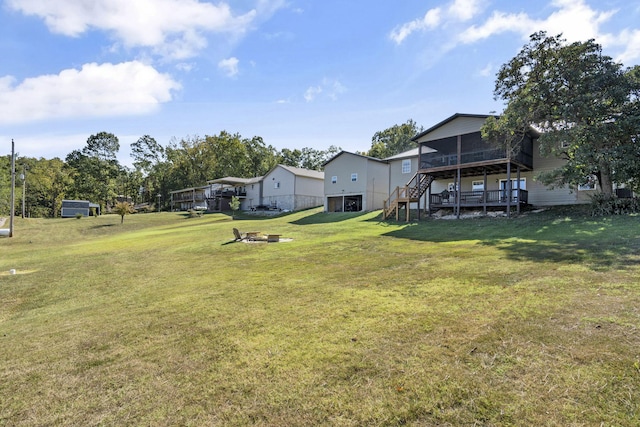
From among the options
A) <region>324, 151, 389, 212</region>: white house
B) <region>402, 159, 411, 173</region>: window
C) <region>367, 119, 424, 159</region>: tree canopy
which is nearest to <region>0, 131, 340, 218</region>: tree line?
<region>367, 119, 424, 159</region>: tree canopy

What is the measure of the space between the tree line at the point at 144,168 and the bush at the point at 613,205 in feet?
149

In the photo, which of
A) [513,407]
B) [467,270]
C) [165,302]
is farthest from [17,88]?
[513,407]

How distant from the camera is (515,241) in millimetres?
11961

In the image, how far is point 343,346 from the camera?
411 cm

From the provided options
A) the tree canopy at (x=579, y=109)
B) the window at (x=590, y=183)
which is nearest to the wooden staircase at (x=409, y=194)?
the tree canopy at (x=579, y=109)

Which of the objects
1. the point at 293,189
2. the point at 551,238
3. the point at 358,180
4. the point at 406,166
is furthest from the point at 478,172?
the point at 293,189

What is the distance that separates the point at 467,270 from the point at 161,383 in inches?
253

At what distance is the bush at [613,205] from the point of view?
1597 centimetres

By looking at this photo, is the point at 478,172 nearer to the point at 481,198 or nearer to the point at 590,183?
the point at 481,198

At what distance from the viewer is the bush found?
16.0 m

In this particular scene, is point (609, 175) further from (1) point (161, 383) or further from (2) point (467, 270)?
(1) point (161, 383)

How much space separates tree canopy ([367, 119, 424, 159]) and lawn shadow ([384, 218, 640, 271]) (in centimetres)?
3797

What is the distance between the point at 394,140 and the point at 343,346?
196 feet

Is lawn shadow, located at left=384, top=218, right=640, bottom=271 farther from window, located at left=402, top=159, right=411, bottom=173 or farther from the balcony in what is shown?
window, located at left=402, top=159, right=411, bottom=173
